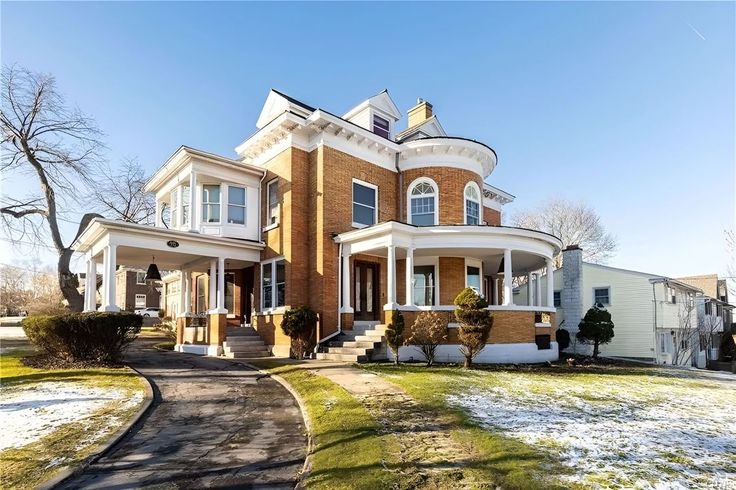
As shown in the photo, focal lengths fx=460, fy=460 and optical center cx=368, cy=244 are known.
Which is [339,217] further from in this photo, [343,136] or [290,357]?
[290,357]

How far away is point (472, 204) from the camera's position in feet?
63.6

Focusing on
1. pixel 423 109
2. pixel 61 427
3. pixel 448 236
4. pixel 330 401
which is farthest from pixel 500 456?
pixel 423 109

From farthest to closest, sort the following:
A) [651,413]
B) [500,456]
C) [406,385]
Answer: [406,385], [651,413], [500,456]

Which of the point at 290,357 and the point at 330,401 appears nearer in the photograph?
the point at 330,401

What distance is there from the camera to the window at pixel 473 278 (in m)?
18.1

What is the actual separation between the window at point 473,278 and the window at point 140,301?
43.6m

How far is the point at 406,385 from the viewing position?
31.4ft

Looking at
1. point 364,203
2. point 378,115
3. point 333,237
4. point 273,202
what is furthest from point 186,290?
point 378,115

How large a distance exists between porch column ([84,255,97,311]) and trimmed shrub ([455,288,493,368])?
12.1 m

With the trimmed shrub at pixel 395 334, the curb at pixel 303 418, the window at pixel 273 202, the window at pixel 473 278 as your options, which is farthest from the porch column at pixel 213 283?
the window at pixel 473 278

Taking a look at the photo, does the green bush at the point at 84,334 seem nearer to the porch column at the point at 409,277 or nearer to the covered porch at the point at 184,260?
the covered porch at the point at 184,260

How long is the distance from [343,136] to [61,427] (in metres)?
12.9

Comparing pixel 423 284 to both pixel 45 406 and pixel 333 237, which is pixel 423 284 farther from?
pixel 45 406

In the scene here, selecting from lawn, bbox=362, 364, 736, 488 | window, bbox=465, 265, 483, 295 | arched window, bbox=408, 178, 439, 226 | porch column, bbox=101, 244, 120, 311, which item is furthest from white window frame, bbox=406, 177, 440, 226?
porch column, bbox=101, 244, 120, 311
